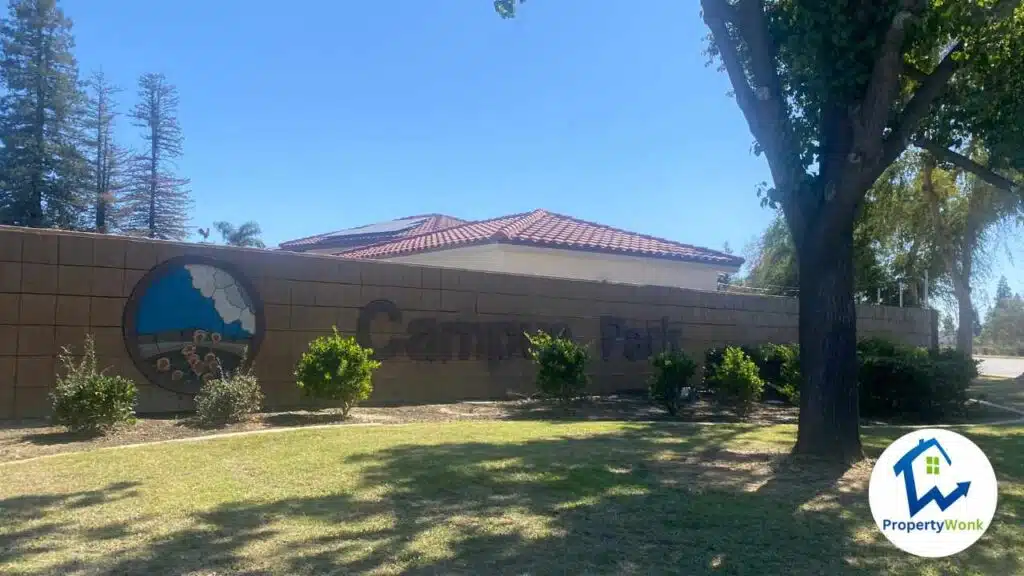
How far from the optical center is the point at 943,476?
560cm

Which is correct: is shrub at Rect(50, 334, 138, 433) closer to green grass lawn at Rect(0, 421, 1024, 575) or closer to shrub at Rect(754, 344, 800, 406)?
green grass lawn at Rect(0, 421, 1024, 575)

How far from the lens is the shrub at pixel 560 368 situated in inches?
540

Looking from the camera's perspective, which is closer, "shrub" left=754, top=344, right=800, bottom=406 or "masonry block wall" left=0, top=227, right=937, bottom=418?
"masonry block wall" left=0, top=227, right=937, bottom=418

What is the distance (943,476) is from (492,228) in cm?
1735

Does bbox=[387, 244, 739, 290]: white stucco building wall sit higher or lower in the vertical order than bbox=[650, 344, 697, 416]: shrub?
higher

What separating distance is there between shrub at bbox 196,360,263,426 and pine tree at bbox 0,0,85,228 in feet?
101

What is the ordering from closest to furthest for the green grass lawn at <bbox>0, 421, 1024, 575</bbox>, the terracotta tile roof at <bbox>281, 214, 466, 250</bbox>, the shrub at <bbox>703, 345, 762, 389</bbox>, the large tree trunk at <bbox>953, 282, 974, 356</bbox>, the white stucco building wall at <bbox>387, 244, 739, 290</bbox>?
the green grass lawn at <bbox>0, 421, 1024, 575</bbox>
the shrub at <bbox>703, 345, 762, 389</bbox>
the white stucco building wall at <bbox>387, 244, 739, 290</bbox>
the large tree trunk at <bbox>953, 282, 974, 356</bbox>
the terracotta tile roof at <bbox>281, 214, 466, 250</bbox>

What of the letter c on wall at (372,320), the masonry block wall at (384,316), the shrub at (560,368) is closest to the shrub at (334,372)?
the masonry block wall at (384,316)

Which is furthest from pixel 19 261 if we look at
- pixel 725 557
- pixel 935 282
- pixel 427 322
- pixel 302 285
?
pixel 935 282

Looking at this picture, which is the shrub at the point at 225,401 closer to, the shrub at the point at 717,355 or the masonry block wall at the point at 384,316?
the masonry block wall at the point at 384,316

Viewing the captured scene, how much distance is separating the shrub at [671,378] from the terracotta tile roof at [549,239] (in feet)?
23.8

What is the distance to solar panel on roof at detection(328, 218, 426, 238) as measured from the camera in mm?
30234

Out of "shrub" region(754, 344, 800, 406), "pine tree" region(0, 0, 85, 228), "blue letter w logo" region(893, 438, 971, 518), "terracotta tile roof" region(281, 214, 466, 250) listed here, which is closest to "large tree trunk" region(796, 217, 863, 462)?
"blue letter w logo" region(893, 438, 971, 518)

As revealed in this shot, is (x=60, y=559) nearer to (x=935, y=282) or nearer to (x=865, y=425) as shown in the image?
(x=865, y=425)
